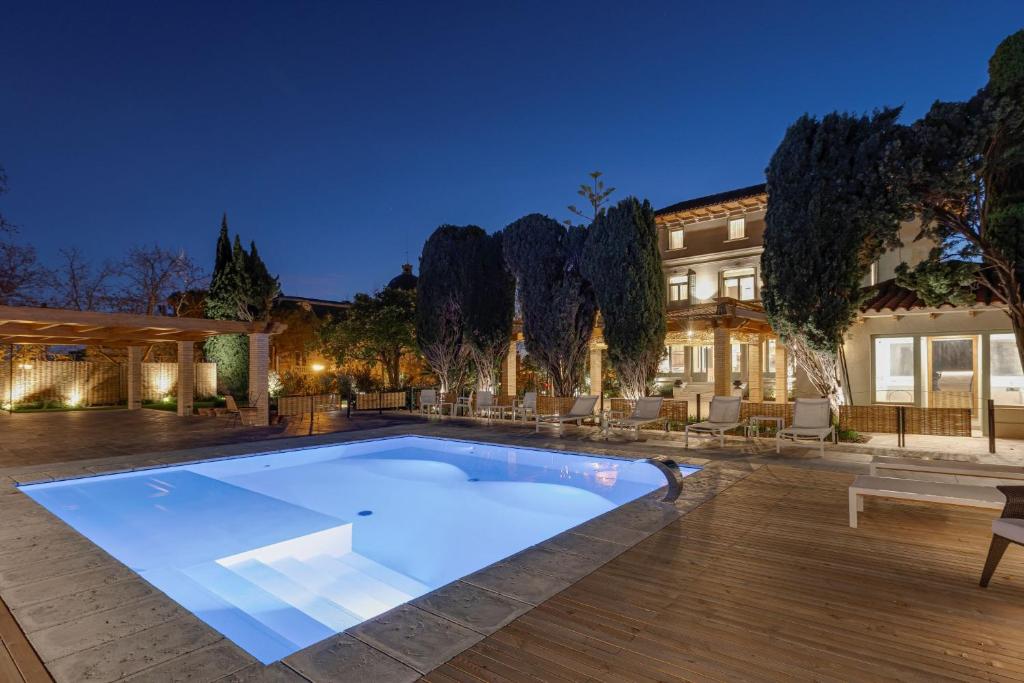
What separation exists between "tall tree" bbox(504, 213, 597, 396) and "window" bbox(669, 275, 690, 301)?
789 centimetres

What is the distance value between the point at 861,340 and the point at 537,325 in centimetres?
792

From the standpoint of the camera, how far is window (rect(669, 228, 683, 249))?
838 inches

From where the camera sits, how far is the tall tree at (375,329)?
21.0 meters

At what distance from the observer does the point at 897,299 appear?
1134cm

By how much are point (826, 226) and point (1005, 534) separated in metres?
8.20

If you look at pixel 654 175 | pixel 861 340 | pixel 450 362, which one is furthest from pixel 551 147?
pixel 861 340

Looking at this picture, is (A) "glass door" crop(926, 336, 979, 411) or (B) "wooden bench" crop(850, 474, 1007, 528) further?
(A) "glass door" crop(926, 336, 979, 411)

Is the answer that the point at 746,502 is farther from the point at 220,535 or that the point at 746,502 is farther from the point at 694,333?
the point at 694,333

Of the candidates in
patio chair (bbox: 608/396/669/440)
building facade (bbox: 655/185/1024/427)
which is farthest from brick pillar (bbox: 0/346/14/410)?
building facade (bbox: 655/185/1024/427)

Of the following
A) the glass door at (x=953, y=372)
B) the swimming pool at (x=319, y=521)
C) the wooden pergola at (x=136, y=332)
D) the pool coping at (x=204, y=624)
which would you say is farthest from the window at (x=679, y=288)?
the pool coping at (x=204, y=624)

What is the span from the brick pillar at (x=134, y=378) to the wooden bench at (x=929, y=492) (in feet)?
69.8

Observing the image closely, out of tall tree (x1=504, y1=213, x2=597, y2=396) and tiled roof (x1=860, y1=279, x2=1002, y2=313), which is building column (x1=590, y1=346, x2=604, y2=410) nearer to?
tall tree (x1=504, y1=213, x2=597, y2=396)

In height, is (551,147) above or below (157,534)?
above

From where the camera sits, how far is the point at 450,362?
57.5 feet
